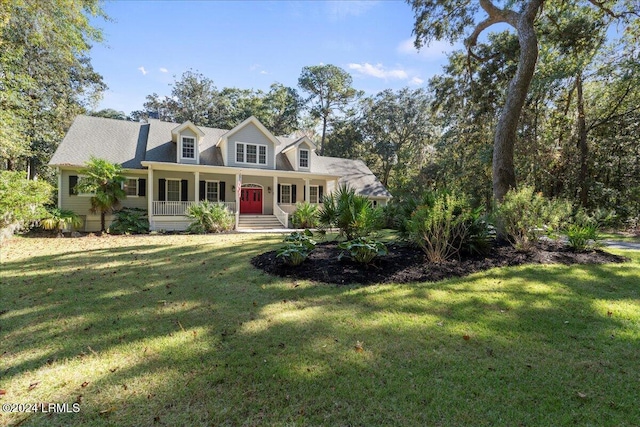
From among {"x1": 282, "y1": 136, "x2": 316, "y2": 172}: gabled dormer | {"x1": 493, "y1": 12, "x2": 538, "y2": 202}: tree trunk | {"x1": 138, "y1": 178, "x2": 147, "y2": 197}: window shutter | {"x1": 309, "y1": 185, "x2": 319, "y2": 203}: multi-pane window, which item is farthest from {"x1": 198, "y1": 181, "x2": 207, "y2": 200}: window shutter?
{"x1": 493, "y1": 12, "x2": 538, "y2": 202}: tree trunk

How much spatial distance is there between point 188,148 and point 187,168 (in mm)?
1846

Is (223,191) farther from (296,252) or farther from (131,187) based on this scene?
(296,252)

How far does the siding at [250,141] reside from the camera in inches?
707

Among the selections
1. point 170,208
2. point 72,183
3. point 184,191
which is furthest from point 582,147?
point 72,183

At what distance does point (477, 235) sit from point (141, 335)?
262 inches

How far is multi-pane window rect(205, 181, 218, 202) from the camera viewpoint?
18.1 m

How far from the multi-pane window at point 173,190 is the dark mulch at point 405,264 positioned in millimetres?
11973

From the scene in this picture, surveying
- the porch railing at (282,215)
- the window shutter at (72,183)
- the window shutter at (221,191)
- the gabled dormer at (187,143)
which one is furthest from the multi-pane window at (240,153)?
the window shutter at (72,183)

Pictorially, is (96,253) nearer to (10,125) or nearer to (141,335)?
(141,335)

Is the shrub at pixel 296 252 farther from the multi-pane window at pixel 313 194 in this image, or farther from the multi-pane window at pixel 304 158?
the multi-pane window at pixel 313 194

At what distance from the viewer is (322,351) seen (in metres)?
3.18

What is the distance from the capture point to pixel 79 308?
438cm

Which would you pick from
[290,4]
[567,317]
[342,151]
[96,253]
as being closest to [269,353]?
[567,317]

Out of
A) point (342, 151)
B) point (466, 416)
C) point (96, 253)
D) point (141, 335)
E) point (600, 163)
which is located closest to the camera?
point (466, 416)
